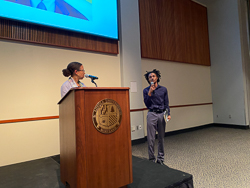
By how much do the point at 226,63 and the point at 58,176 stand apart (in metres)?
5.54

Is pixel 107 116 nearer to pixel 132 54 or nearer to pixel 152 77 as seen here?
pixel 152 77

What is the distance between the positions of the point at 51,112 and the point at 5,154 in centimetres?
84

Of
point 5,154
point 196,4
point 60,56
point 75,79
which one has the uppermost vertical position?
point 196,4

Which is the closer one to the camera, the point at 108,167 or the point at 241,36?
the point at 108,167

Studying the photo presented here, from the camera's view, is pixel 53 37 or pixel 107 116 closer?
pixel 107 116

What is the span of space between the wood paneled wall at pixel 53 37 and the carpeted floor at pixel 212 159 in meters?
2.13

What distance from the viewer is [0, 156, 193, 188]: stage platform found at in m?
1.65

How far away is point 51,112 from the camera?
9.65 ft

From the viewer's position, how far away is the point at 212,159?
276 cm

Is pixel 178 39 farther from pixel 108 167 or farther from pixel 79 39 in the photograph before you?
pixel 108 167

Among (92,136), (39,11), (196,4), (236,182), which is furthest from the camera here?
(196,4)

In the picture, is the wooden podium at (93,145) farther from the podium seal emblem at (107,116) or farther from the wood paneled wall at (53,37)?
the wood paneled wall at (53,37)

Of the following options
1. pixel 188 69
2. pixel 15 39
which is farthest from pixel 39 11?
pixel 188 69

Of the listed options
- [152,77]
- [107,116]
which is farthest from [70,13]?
[107,116]
